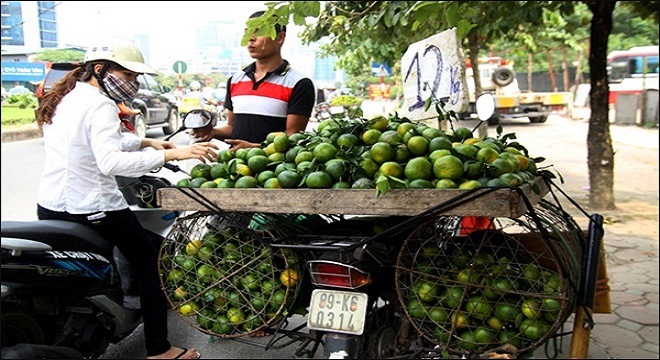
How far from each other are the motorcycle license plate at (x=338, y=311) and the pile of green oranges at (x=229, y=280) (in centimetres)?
12

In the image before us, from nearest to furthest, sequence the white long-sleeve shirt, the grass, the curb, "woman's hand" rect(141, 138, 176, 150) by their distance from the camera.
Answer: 1. the white long-sleeve shirt
2. "woman's hand" rect(141, 138, 176, 150)
3. the grass
4. the curb

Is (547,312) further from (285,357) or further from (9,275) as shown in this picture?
(9,275)

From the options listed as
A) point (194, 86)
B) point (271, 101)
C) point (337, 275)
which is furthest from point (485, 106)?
point (194, 86)

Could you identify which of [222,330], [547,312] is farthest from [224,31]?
[547,312]

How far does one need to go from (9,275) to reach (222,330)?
1.01m

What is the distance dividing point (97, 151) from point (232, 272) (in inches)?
31.2

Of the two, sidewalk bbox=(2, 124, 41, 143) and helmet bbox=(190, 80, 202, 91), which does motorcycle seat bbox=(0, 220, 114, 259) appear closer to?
helmet bbox=(190, 80, 202, 91)

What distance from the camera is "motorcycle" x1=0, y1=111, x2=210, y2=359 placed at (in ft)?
8.18

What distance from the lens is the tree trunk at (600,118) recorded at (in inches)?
237

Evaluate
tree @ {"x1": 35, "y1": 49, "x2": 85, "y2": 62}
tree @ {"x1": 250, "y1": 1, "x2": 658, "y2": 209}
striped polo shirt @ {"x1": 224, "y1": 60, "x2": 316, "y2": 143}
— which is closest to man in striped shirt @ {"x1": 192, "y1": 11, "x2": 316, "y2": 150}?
striped polo shirt @ {"x1": 224, "y1": 60, "x2": 316, "y2": 143}

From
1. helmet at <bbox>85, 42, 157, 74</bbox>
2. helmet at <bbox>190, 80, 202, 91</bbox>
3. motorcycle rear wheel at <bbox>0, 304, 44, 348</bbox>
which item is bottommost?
motorcycle rear wheel at <bbox>0, 304, 44, 348</bbox>

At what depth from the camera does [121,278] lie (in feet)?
10.2

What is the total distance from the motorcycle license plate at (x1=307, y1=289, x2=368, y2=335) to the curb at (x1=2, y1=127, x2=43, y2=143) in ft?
35.6

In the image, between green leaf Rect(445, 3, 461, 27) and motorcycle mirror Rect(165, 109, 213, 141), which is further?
motorcycle mirror Rect(165, 109, 213, 141)
